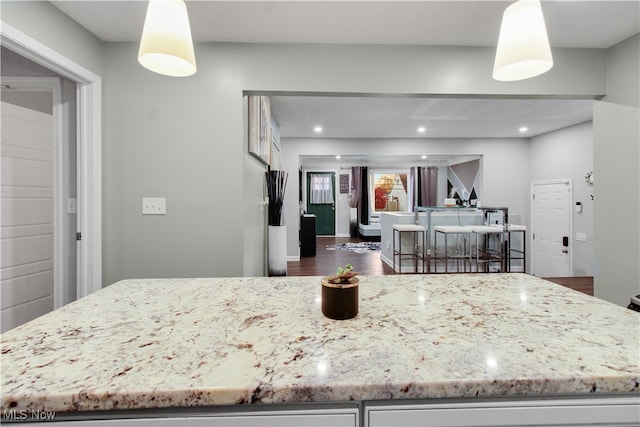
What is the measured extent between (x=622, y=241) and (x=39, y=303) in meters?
4.85

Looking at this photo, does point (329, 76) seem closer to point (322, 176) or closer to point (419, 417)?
point (419, 417)

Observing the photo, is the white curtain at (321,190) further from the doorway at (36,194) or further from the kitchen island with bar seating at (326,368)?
the kitchen island with bar seating at (326,368)

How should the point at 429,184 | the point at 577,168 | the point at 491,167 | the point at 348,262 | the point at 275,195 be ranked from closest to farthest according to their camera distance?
the point at 275,195, the point at 577,168, the point at 491,167, the point at 348,262, the point at 429,184

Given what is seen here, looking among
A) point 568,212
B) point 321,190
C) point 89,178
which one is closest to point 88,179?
point 89,178

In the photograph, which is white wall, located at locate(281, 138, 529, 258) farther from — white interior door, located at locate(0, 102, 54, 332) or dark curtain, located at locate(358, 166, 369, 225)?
dark curtain, located at locate(358, 166, 369, 225)

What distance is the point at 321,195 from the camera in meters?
10.5

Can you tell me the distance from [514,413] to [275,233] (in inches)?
120

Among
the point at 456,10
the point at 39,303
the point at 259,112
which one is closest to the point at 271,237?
the point at 259,112

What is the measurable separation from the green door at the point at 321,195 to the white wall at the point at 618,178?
8120mm

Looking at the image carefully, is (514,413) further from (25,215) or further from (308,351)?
(25,215)

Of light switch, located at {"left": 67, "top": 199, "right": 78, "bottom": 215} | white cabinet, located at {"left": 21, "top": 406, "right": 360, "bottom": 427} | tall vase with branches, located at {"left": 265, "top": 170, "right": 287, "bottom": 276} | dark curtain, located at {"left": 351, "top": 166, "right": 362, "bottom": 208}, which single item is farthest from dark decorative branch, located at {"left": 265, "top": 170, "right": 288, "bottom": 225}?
dark curtain, located at {"left": 351, "top": 166, "right": 362, "bottom": 208}

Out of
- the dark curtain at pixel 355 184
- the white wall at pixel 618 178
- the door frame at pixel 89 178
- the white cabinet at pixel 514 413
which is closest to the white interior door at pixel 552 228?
the white wall at pixel 618 178

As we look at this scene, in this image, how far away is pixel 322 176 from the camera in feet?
34.3

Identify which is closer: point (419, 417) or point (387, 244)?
point (419, 417)
